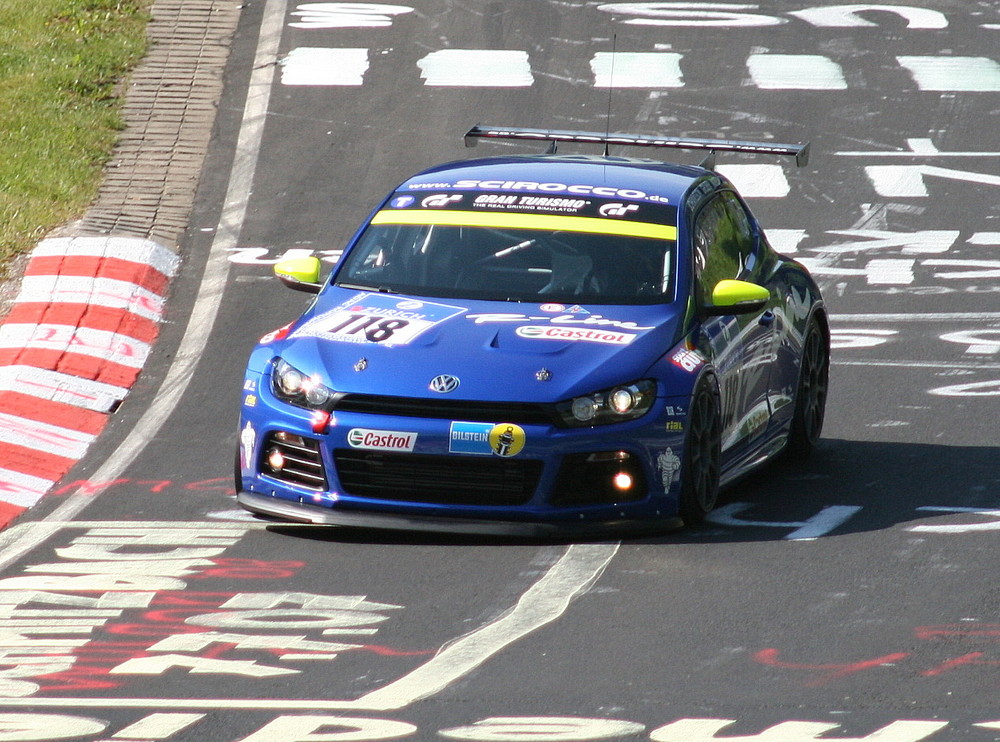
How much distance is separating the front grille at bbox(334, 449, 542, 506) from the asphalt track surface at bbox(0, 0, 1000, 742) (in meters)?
0.23

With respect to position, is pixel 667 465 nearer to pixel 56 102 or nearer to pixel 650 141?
pixel 650 141

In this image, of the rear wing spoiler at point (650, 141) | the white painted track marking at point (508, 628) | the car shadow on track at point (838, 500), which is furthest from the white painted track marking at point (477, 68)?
the white painted track marking at point (508, 628)

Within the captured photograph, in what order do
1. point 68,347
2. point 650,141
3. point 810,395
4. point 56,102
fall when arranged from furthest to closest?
point 56,102 → point 68,347 → point 810,395 → point 650,141

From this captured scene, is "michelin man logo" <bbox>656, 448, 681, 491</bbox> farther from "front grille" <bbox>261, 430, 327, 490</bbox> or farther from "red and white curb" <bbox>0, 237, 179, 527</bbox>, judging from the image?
"red and white curb" <bbox>0, 237, 179, 527</bbox>

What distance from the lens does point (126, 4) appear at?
1966 centimetres

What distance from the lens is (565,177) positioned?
907 centimetres

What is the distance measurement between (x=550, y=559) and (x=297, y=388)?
133 cm

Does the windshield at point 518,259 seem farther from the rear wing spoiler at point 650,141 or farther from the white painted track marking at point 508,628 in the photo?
the white painted track marking at point 508,628

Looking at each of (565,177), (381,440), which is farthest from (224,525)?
(565,177)

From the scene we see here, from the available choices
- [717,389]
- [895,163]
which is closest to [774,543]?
[717,389]

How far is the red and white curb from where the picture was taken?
31.3 feet

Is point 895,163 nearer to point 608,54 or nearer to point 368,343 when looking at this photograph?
point 608,54

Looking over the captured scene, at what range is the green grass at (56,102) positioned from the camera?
560 inches

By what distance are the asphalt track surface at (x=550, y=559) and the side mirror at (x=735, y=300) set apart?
936 mm
